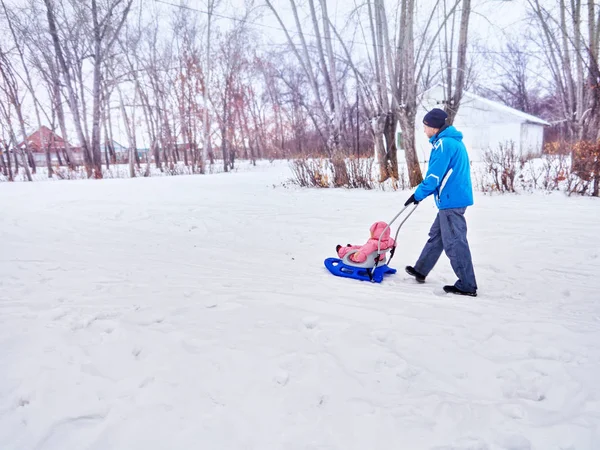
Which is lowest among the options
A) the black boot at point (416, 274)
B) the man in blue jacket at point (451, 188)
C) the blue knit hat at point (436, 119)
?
the black boot at point (416, 274)

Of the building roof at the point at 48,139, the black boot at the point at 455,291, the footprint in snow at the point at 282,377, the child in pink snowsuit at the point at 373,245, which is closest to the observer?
the footprint in snow at the point at 282,377

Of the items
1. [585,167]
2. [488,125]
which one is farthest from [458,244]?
[488,125]

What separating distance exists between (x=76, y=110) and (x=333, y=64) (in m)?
13.8

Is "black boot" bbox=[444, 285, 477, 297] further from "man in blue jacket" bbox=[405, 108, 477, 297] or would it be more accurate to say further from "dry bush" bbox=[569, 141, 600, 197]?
"dry bush" bbox=[569, 141, 600, 197]

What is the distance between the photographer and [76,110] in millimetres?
18469

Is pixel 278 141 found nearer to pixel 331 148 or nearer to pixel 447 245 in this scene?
pixel 331 148

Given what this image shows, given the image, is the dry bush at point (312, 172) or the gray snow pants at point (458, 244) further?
the dry bush at point (312, 172)

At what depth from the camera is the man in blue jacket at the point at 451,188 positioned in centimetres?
357

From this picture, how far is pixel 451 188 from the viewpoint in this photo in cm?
361

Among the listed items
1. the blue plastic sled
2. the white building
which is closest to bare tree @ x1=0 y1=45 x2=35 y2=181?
the blue plastic sled

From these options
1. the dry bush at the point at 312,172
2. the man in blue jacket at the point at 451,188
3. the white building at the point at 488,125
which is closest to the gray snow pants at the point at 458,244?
the man in blue jacket at the point at 451,188

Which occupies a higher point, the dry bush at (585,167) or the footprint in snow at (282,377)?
the dry bush at (585,167)

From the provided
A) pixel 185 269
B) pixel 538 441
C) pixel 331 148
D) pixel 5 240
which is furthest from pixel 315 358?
pixel 331 148

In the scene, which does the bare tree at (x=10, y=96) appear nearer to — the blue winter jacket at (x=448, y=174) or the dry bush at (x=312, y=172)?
the dry bush at (x=312, y=172)
